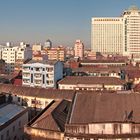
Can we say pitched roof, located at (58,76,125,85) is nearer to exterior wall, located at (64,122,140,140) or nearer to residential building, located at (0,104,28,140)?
residential building, located at (0,104,28,140)

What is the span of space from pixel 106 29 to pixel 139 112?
136 meters

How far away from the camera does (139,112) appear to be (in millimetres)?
22234

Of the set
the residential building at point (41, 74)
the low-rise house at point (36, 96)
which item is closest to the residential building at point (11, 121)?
the low-rise house at point (36, 96)

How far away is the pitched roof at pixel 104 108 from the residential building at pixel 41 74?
85.2 feet

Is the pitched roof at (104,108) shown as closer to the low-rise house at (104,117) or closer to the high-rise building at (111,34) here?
the low-rise house at (104,117)

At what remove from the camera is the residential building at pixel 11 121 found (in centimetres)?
2506

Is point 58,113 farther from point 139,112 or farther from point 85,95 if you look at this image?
point 139,112

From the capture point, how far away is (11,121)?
1037 inches

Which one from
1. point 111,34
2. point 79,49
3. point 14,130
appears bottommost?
point 14,130

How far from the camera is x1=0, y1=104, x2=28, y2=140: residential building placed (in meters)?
25.1

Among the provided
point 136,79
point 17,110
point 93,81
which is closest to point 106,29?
point 136,79

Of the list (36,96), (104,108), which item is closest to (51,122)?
(104,108)

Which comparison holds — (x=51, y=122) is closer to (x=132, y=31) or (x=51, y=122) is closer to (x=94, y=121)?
(x=94, y=121)

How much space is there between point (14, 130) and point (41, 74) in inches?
979
